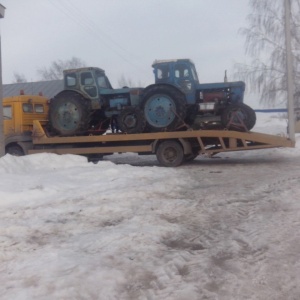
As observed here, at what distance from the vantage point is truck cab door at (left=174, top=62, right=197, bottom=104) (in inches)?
552

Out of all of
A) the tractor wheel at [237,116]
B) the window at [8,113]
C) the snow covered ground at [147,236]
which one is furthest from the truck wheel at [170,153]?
the window at [8,113]

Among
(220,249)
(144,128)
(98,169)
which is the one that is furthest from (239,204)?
(144,128)

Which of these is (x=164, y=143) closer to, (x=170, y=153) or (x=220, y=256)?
(x=170, y=153)

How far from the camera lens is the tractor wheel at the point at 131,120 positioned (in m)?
14.2

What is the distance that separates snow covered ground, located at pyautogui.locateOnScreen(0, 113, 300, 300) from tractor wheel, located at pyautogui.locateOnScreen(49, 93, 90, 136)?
393cm

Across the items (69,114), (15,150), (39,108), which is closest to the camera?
(69,114)

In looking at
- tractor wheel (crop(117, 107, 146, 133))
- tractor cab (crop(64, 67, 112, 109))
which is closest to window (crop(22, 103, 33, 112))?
tractor cab (crop(64, 67, 112, 109))

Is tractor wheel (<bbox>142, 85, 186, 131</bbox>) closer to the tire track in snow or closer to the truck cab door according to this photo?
the truck cab door

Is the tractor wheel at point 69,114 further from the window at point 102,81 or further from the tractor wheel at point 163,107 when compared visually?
the tractor wheel at point 163,107

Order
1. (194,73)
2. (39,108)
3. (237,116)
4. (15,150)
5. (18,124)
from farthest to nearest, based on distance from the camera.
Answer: (39,108)
(15,150)
(18,124)
(194,73)
(237,116)

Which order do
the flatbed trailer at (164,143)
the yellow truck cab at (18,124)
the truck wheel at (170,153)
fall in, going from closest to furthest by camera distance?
the flatbed trailer at (164,143)
the truck wheel at (170,153)
the yellow truck cab at (18,124)

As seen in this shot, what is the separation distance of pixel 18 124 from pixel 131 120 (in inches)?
163

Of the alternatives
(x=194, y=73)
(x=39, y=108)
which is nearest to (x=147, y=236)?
(x=194, y=73)

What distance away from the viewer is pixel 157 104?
1395 cm
